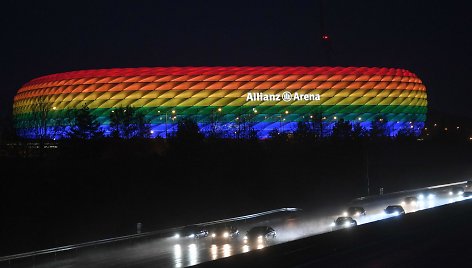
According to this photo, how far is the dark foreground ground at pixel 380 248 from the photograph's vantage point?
16.5m

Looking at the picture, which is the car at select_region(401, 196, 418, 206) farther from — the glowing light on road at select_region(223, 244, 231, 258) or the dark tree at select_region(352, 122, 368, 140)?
the glowing light on road at select_region(223, 244, 231, 258)

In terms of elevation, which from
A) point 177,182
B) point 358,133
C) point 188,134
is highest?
point 358,133

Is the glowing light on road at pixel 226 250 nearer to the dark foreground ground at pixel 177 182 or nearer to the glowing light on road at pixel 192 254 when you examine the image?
the glowing light on road at pixel 192 254

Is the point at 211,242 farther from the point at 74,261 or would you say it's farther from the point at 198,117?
the point at 198,117

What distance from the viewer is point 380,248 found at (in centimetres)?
2039

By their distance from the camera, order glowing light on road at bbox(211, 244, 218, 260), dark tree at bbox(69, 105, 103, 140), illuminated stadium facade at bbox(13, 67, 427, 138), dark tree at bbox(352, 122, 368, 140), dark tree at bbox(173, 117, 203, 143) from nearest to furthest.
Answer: glowing light on road at bbox(211, 244, 218, 260)
dark tree at bbox(173, 117, 203, 143)
dark tree at bbox(69, 105, 103, 140)
dark tree at bbox(352, 122, 368, 140)
illuminated stadium facade at bbox(13, 67, 427, 138)

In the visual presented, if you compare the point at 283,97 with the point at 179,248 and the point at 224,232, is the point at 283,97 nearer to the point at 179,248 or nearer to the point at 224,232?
the point at 224,232

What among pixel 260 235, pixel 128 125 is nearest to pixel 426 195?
pixel 260 235

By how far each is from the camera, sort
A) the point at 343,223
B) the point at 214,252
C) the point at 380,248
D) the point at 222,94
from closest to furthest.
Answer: the point at 380,248, the point at 214,252, the point at 343,223, the point at 222,94

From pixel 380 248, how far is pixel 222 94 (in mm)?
93259

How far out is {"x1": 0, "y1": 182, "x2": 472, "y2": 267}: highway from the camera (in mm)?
25319

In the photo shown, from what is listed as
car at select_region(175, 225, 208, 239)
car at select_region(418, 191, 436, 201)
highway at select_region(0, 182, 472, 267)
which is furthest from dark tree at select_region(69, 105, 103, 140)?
car at select_region(418, 191, 436, 201)

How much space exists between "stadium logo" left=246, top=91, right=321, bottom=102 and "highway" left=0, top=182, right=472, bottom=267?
71.2 m

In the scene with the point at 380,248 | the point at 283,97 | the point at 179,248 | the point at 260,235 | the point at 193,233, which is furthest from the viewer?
the point at 283,97
